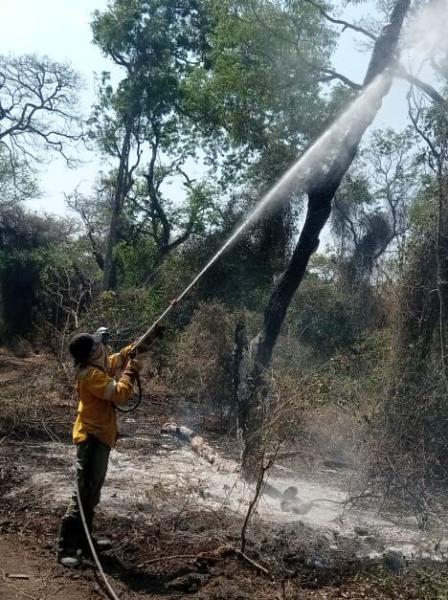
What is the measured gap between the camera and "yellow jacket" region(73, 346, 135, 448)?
16.5ft

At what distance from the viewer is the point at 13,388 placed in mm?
9992

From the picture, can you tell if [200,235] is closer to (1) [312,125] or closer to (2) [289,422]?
(1) [312,125]

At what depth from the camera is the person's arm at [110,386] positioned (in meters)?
5.00

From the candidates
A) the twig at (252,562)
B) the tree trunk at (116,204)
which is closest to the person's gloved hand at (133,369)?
the twig at (252,562)

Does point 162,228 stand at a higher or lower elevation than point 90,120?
lower

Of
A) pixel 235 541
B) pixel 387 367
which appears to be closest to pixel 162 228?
pixel 387 367

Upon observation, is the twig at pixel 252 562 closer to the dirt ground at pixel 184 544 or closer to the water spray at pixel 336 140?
the dirt ground at pixel 184 544

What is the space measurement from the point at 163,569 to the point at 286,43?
9.48 metres

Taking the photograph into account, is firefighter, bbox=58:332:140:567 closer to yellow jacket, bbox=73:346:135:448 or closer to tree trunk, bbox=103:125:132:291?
yellow jacket, bbox=73:346:135:448

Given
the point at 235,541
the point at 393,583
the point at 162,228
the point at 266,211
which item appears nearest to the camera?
the point at 393,583

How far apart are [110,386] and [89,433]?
1.51 feet

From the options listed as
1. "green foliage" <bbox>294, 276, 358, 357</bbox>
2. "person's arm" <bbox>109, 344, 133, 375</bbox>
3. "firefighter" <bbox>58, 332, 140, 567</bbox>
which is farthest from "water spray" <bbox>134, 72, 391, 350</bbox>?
"green foliage" <bbox>294, 276, 358, 357</bbox>

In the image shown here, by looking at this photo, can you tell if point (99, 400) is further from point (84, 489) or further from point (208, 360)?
point (208, 360)

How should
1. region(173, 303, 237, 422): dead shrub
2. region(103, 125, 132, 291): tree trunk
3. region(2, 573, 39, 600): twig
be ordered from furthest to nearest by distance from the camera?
region(103, 125, 132, 291): tree trunk
region(173, 303, 237, 422): dead shrub
region(2, 573, 39, 600): twig
